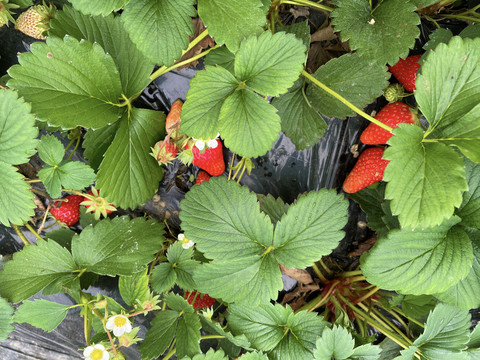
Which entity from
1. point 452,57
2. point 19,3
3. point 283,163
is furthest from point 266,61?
point 19,3

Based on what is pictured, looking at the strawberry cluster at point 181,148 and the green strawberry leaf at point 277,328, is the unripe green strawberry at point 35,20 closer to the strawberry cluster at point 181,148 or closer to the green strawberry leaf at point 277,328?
the strawberry cluster at point 181,148

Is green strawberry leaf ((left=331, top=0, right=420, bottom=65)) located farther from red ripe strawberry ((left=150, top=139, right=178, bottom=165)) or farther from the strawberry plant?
red ripe strawberry ((left=150, top=139, right=178, bottom=165))

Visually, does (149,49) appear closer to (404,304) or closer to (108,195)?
(108,195)

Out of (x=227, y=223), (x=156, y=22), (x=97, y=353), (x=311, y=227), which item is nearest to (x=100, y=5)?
(x=156, y=22)

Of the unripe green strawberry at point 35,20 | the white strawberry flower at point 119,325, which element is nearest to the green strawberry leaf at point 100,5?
the unripe green strawberry at point 35,20

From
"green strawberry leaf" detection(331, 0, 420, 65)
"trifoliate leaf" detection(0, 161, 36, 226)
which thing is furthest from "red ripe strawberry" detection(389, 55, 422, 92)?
"trifoliate leaf" detection(0, 161, 36, 226)

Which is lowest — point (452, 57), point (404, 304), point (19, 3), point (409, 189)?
point (404, 304)
